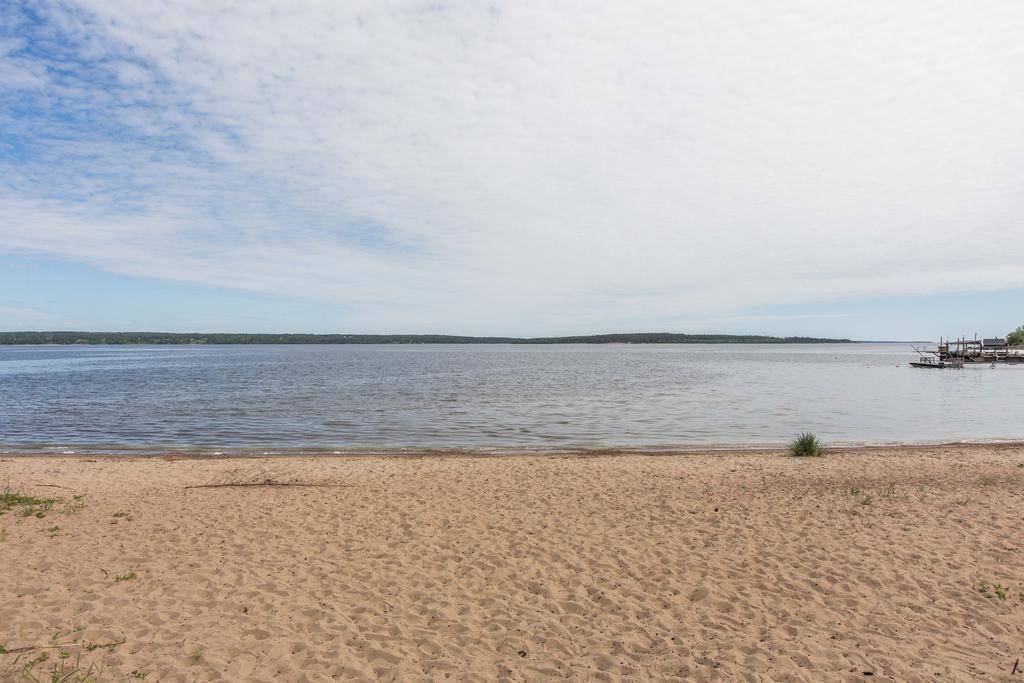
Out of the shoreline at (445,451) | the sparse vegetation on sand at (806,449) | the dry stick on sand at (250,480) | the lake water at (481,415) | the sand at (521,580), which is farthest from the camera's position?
the lake water at (481,415)

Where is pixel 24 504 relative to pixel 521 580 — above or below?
above

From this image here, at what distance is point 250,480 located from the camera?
14.3 m

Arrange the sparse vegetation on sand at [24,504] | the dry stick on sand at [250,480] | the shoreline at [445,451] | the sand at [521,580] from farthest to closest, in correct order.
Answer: the shoreline at [445,451] → the dry stick on sand at [250,480] → the sparse vegetation on sand at [24,504] → the sand at [521,580]

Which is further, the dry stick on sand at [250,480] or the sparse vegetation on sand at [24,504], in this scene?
the dry stick on sand at [250,480]

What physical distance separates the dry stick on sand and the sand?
0.40m

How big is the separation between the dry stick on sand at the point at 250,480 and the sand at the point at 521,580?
1.32ft

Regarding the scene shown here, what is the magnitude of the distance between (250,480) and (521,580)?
8888 millimetres

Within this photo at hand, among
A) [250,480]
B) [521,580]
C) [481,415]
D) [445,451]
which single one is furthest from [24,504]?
[481,415]

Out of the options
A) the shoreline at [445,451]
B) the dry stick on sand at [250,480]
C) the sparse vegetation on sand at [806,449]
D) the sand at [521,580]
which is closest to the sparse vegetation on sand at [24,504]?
the sand at [521,580]

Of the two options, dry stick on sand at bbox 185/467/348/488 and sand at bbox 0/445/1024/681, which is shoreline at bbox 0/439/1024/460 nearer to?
dry stick on sand at bbox 185/467/348/488

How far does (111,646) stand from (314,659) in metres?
2.16

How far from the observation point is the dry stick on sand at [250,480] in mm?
13680

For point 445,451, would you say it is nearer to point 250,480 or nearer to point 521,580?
point 250,480

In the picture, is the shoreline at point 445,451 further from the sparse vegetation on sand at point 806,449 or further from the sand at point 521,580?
the sand at point 521,580
